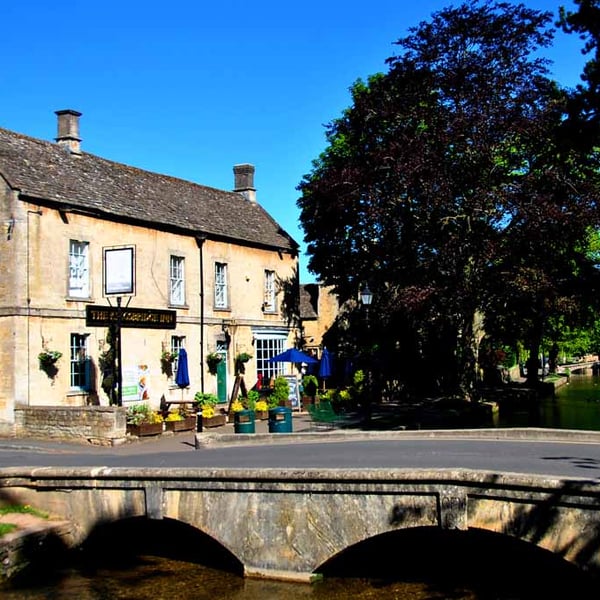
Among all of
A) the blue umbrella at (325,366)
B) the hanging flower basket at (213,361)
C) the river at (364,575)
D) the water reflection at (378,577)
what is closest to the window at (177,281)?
the hanging flower basket at (213,361)

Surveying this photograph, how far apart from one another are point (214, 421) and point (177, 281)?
5988mm

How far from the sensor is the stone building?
2277 centimetres

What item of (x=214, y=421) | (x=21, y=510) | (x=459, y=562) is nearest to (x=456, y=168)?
(x=214, y=421)

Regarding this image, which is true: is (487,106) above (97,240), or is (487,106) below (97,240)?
above

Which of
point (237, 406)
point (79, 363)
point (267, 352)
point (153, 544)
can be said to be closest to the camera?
point (153, 544)

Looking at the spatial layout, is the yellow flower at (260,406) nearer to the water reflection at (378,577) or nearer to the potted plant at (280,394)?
the potted plant at (280,394)

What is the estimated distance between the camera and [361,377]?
3522cm

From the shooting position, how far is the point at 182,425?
2472cm

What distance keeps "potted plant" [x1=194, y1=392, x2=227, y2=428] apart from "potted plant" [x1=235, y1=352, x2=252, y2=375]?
357cm

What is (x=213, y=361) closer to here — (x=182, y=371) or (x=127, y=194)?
(x=182, y=371)

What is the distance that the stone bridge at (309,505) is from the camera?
10531mm

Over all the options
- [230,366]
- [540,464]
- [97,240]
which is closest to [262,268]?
[230,366]

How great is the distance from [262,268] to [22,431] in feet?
47.7

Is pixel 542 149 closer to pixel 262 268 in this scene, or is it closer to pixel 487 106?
pixel 487 106
